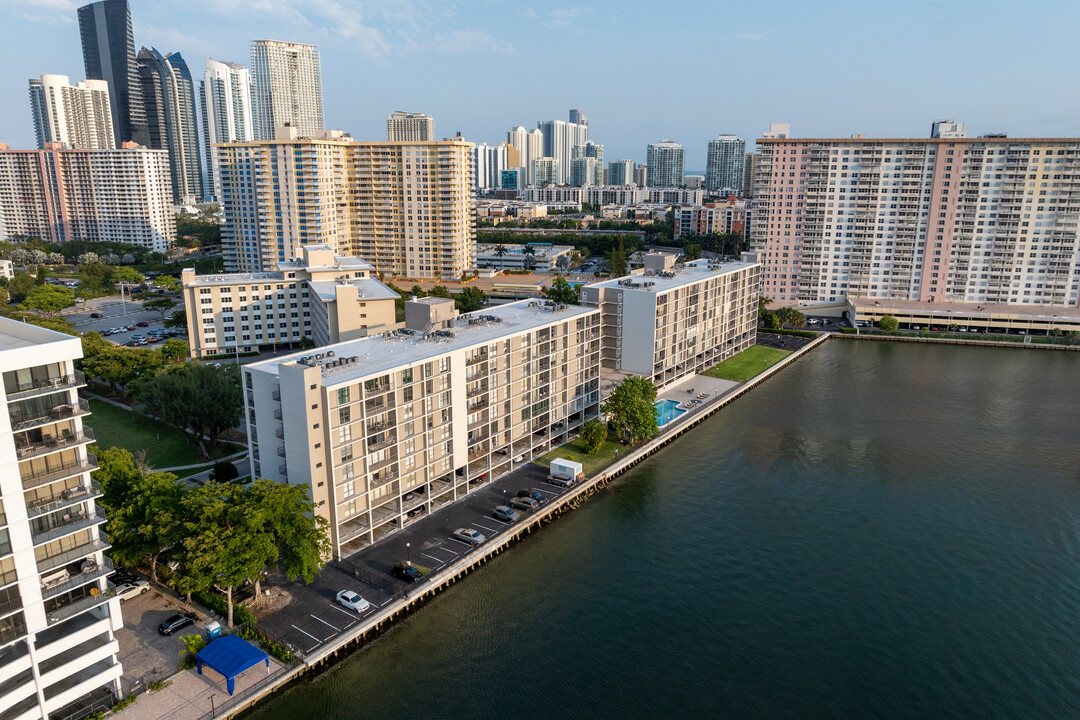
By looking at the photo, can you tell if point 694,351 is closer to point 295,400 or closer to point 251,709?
point 295,400

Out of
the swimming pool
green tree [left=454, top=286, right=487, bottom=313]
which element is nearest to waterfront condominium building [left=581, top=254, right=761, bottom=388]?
the swimming pool

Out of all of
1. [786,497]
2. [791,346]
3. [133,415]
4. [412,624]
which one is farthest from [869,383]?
[133,415]

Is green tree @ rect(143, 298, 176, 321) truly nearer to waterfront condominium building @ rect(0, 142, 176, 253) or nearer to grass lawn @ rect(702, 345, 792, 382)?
waterfront condominium building @ rect(0, 142, 176, 253)

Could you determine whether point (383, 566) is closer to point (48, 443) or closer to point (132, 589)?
point (132, 589)

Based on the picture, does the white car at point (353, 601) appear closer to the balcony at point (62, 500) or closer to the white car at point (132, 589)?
the white car at point (132, 589)

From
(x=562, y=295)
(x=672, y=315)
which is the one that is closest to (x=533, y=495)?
(x=672, y=315)

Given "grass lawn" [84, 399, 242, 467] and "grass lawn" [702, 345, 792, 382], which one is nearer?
"grass lawn" [84, 399, 242, 467]

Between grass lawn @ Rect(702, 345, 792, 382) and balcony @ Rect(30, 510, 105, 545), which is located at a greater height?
balcony @ Rect(30, 510, 105, 545)
